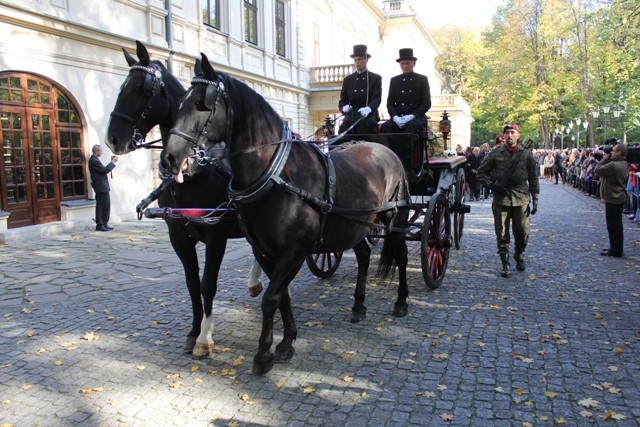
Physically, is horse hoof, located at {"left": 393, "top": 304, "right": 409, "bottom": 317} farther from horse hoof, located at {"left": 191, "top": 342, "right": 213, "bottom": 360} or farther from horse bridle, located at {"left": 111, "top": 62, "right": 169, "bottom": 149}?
horse bridle, located at {"left": 111, "top": 62, "right": 169, "bottom": 149}

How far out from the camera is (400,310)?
18.3 ft

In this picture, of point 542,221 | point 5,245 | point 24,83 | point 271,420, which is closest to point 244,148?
point 271,420

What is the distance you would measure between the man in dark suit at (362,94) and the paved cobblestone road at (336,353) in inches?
84.8

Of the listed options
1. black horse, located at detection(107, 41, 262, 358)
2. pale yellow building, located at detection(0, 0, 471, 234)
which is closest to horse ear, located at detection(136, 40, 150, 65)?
black horse, located at detection(107, 41, 262, 358)

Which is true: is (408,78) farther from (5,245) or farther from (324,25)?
(324,25)

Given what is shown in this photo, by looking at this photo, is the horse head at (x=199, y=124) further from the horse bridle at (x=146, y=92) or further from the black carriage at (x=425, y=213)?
the black carriage at (x=425, y=213)

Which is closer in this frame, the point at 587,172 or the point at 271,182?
the point at 271,182

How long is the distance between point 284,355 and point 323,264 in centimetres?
287

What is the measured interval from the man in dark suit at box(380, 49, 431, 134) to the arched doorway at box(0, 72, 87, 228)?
8.18 meters

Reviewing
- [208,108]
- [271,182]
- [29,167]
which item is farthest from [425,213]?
[29,167]

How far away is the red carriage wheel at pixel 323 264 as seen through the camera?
6.84 meters

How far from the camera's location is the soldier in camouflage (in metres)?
7.44

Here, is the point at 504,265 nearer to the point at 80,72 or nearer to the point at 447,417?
the point at 447,417

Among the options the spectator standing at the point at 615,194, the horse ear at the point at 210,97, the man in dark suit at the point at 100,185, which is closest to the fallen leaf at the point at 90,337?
the horse ear at the point at 210,97
